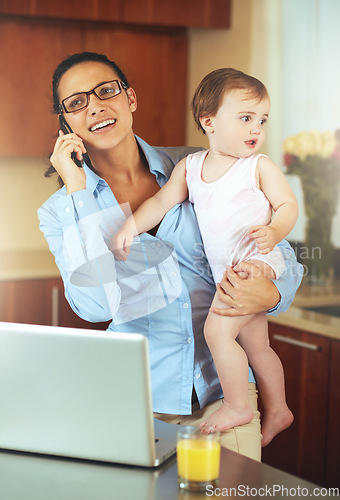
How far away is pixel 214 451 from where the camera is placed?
978 millimetres

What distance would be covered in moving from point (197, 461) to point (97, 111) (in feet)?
2.49

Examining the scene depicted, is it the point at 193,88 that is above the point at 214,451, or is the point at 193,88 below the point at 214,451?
above

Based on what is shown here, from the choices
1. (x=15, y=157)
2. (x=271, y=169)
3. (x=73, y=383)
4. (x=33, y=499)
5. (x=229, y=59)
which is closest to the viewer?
(x=33, y=499)

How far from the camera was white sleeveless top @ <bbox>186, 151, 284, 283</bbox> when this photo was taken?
1280 mm

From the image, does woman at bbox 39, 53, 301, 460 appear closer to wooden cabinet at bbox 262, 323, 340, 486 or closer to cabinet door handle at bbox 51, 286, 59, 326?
cabinet door handle at bbox 51, 286, 59, 326

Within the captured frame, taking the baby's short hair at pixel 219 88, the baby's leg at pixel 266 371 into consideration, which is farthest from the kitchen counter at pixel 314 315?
the baby's short hair at pixel 219 88

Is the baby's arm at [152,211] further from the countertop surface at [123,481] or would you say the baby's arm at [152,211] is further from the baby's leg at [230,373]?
the countertop surface at [123,481]

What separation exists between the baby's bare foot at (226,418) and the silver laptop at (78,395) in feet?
0.63

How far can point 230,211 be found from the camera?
1.29 m

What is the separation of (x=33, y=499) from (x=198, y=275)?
0.59 metres

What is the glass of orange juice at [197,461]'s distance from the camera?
3.17 ft

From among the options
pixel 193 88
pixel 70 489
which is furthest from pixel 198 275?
pixel 70 489

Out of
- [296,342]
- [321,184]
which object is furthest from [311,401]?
[321,184]

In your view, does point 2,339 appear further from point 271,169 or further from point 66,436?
point 271,169
